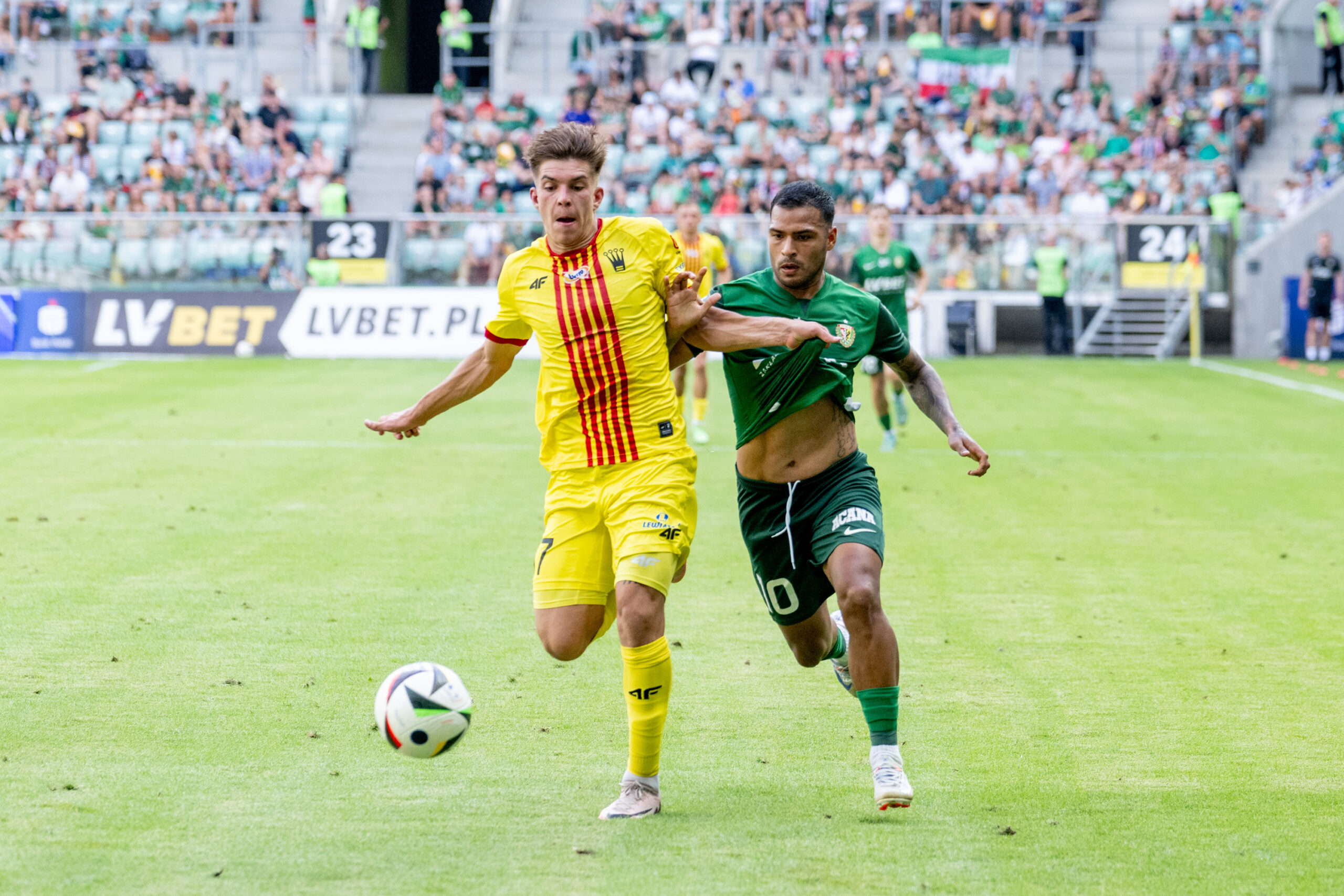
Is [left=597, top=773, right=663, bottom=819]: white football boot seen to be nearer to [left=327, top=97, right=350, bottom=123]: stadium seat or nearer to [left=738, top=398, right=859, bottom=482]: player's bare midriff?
[left=738, top=398, right=859, bottom=482]: player's bare midriff

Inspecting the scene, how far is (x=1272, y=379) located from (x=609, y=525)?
20.3 m

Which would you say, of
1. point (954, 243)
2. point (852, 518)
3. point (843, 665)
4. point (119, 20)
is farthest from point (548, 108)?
point (852, 518)

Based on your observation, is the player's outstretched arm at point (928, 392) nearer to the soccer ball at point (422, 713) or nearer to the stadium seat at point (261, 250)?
the soccer ball at point (422, 713)

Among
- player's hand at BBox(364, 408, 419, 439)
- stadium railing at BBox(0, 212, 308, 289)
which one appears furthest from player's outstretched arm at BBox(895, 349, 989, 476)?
stadium railing at BBox(0, 212, 308, 289)

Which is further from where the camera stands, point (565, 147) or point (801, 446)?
point (801, 446)

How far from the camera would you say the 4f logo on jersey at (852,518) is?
5.52m

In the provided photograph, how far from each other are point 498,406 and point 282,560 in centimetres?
949

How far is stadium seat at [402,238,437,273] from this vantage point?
2603cm

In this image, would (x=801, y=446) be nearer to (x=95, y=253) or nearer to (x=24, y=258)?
(x=95, y=253)

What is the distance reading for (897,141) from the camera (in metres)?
29.9

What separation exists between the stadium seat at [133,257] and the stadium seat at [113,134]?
7.33 m

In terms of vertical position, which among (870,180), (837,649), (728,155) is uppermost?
(728,155)

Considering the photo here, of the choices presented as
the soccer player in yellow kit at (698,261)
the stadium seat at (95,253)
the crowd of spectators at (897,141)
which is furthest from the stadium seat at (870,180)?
the stadium seat at (95,253)

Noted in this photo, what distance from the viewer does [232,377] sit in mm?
21734
